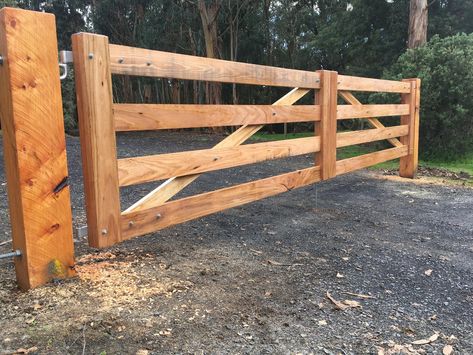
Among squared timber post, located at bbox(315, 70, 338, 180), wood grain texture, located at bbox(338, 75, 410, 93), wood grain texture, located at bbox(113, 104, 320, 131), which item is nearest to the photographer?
wood grain texture, located at bbox(113, 104, 320, 131)

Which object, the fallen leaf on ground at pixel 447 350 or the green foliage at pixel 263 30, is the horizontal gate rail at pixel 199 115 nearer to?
the fallen leaf on ground at pixel 447 350

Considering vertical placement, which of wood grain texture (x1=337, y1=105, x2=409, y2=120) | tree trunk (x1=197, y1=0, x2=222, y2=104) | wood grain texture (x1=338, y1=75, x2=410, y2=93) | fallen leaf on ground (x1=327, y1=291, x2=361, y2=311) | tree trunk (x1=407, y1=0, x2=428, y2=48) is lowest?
fallen leaf on ground (x1=327, y1=291, x2=361, y2=311)

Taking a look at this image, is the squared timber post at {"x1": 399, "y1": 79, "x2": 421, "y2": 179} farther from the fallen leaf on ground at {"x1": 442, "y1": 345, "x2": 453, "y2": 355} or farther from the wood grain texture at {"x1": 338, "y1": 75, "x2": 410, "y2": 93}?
the fallen leaf on ground at {"x1": 442, "y1": 345, "x2": 453, "y2": 355}

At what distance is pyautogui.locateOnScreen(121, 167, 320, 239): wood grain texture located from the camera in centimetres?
273

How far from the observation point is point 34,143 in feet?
7.58

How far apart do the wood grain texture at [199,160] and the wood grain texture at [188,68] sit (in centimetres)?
52

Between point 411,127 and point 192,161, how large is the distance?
4.81 meters

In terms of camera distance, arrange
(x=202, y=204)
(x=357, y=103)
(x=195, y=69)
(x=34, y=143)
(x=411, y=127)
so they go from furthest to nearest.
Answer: (x=411, y=127) → (x=357, y=103) → (x=202, y=204) → (x=195, y=69) → (x=34, y=143)

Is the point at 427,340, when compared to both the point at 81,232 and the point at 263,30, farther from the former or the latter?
the point at 263,30

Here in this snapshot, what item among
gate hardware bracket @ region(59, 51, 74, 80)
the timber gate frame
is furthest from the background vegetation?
gate hardware bracket @ region(59, 51, 74, 80)

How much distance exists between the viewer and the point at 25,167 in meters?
2.29

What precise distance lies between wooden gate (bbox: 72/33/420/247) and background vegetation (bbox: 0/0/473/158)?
184 inches

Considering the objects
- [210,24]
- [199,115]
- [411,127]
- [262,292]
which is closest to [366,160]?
[411,127]

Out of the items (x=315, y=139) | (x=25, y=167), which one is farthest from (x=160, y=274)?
(x=315, y=139)
